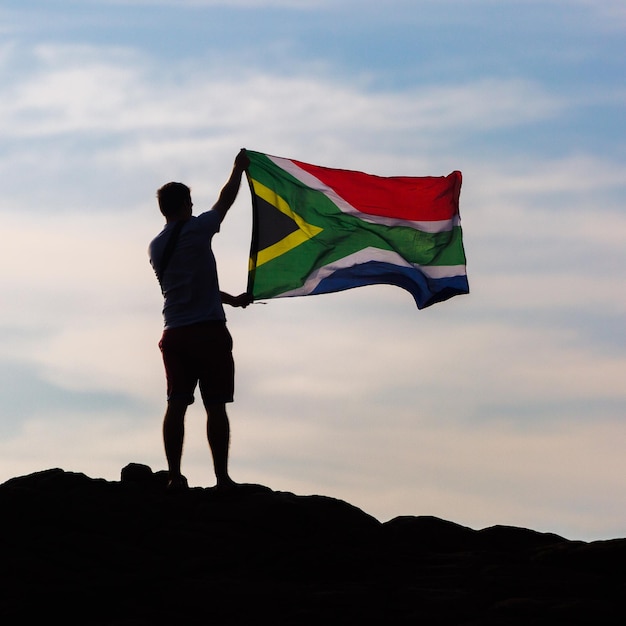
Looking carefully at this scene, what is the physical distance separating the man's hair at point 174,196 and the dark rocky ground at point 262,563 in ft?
10.6

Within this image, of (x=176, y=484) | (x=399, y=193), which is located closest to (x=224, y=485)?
(x=176, y=484)

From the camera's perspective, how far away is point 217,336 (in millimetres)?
13219

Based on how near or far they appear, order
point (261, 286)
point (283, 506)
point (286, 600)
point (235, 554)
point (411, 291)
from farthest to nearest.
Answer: point (411, 291) < point (261, 286) < point (283, 506) < point (235, 554) < point (286, 600)

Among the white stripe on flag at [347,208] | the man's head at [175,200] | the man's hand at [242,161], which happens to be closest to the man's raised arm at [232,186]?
the man's hand at [242,161]

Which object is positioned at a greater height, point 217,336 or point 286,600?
point 217,336

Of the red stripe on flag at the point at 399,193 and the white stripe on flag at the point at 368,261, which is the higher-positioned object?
the red stripe on flag at the point at 399,193

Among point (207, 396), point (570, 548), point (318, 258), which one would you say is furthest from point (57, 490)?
point (570, 548)

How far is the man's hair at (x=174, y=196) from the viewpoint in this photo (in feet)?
43.1

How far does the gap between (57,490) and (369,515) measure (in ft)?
11.5

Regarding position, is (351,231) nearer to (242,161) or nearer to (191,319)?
(242,161)

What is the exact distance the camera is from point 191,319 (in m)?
13.2

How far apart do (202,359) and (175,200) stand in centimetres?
171

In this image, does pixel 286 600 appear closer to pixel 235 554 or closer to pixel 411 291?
pixel 235 554

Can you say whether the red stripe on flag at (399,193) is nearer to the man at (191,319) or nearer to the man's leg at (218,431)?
the man at (191,319)
